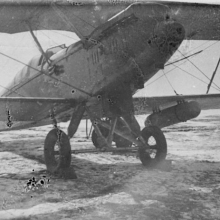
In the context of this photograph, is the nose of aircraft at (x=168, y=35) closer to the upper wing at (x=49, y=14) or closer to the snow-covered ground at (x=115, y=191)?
the upper wing at (x=49, y=14)

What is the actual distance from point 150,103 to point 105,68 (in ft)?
6.78

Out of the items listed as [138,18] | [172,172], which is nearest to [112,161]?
[172,172]

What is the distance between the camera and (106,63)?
15.0ft

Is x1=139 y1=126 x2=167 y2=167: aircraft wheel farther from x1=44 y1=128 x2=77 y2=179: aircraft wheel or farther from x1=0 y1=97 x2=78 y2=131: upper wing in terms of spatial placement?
x1=0 y1=97 x2=78 y2=131: upper wing

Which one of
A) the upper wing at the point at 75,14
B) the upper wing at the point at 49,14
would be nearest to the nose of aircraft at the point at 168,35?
the upper wing at the point at 75,14

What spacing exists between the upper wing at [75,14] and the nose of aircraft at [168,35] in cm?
36

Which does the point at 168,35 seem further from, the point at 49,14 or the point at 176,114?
the point at 49,14

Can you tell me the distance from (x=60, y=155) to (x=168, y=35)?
2.41 metres

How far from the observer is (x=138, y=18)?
163 inches

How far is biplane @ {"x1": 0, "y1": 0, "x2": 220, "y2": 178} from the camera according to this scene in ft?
13.7

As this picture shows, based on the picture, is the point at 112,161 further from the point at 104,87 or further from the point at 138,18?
the point at 138,18

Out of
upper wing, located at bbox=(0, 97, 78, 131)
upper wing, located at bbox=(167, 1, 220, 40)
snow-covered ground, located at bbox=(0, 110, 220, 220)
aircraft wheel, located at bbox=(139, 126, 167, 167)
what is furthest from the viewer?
aircraft wheel, located at bbox=(139, 126, 167, 167)

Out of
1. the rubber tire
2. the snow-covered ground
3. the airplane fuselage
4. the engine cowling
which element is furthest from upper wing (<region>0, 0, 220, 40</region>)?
the snow-covered ground

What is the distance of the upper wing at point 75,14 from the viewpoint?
4.54 m
